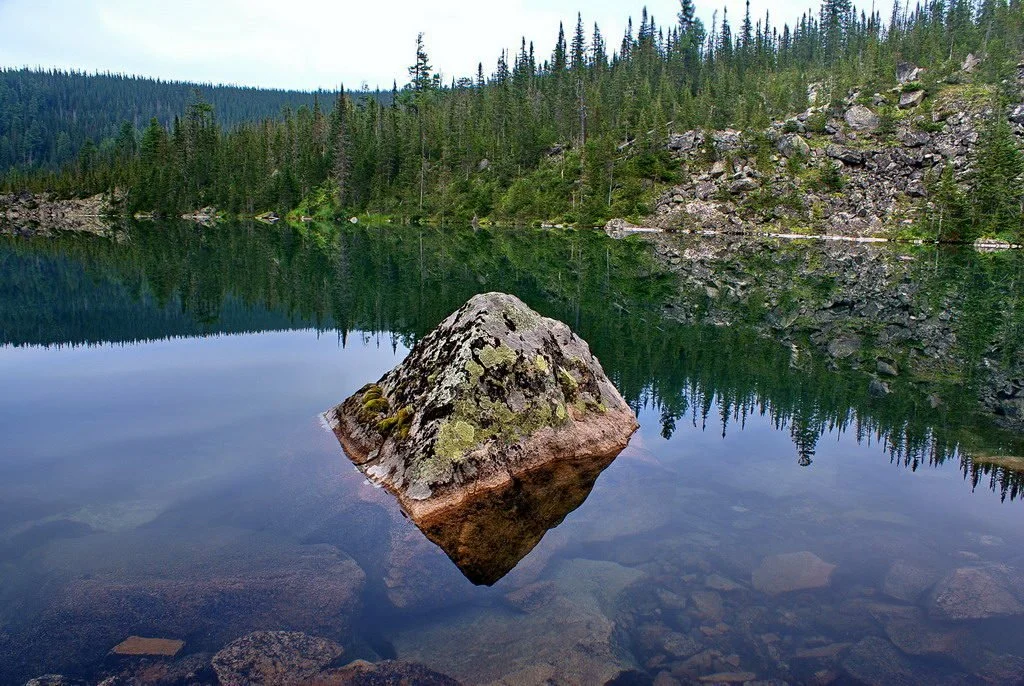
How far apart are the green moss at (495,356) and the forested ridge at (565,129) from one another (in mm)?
87727

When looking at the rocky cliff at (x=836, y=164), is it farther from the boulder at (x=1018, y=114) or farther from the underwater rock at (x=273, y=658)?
the underwater rock at (x=273, y=658)

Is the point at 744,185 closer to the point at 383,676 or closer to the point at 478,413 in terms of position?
the point at 478,413

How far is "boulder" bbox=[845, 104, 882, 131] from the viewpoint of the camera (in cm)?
10606

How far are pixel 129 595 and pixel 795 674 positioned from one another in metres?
7.28

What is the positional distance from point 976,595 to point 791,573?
79.7 inches

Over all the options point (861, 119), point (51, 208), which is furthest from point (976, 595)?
point (51, 208)

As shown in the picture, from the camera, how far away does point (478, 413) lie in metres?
12.1

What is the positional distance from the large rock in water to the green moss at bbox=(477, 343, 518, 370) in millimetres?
20

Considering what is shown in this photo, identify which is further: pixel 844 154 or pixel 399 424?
pixel 844 154

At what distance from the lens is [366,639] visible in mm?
7500

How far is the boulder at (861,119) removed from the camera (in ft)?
348

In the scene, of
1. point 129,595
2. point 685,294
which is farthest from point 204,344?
point 685,294

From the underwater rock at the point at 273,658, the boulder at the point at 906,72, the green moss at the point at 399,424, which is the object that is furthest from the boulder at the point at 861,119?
the underwater rock at the point at 273,658

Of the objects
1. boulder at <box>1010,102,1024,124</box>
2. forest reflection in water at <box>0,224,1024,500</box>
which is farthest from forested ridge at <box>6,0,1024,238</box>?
forest reflection in water at <box>0,224,1024,500</box>
